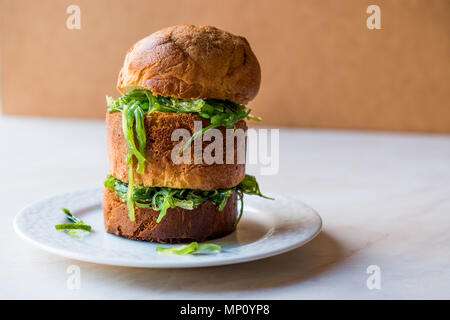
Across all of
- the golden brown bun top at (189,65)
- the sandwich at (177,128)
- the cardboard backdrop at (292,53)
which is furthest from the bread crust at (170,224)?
the cardboard backdrop at (292,53)

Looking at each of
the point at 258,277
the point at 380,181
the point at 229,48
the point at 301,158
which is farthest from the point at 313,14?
the point at 258,277

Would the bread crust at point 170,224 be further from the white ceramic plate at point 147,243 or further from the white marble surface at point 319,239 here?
the white marble surface at point 319,239

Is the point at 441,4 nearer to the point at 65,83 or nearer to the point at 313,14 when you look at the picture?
the point at 313,14

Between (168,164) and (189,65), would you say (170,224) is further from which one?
(189,65)

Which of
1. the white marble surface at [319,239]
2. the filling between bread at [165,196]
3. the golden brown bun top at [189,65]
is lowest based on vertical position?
the white marble surface at [319,239]

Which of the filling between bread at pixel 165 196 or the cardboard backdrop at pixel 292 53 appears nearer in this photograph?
the filling between bread at pixel 165 196

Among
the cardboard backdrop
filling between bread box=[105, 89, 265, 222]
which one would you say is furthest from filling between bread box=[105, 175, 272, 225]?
the cardboard backdrop

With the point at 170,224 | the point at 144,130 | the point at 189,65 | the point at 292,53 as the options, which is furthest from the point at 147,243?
the point at 292,53
